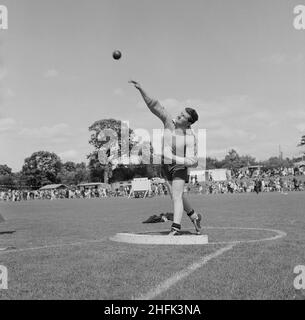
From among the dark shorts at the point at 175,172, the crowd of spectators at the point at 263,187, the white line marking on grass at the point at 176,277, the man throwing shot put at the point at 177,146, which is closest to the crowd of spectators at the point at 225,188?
the crowd of spectators at the point at 263,187

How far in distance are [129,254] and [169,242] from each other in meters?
1.32

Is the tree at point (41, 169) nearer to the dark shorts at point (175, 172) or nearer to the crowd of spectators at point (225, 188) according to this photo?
the crowd of spectators at point (225, 188)

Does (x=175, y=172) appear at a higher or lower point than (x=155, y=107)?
lower

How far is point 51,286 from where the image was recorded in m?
5.42

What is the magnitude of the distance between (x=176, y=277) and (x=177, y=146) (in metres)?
3.95

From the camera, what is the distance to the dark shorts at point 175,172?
9.30 metres

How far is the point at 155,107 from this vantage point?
30.3ft

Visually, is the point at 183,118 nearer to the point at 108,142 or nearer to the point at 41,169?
the point at 108,142

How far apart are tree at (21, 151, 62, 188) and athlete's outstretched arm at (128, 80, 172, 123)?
151 metres

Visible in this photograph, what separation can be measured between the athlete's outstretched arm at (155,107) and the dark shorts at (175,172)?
895mm

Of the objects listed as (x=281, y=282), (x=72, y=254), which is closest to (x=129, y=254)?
(x=72, y=254)

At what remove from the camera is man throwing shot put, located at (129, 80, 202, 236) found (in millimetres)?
9172

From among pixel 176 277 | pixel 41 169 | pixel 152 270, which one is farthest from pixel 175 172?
pixel 41 169

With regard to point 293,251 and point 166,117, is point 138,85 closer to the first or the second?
point 166,117
